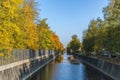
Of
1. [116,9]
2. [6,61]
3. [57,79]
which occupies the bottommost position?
[57,79]

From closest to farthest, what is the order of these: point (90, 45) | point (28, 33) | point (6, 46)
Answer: point (6, 46)
point (28, 33)
point (90, 45)

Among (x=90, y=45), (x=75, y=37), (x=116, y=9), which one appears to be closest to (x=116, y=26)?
(x=116, y=9)

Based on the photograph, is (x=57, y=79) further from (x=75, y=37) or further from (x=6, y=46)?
(x=75, y=37)

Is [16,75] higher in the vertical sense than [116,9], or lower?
lower

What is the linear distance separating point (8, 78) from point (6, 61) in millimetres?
1950

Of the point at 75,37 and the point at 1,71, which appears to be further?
the point at 75,37

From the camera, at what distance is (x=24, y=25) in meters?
47.3

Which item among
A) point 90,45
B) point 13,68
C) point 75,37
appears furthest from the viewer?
point 75,37

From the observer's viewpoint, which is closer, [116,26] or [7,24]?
[7,24]

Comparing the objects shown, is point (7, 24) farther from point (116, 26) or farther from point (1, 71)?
point (116, 26)

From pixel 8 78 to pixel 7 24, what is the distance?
24.8 ft

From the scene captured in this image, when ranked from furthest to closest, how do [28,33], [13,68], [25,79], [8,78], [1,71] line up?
[28,33] < [25,79] < [13,68] < [8,78] < [1,71]

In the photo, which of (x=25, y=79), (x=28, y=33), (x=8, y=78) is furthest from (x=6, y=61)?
(x=28, y=33)

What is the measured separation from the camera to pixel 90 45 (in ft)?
269
